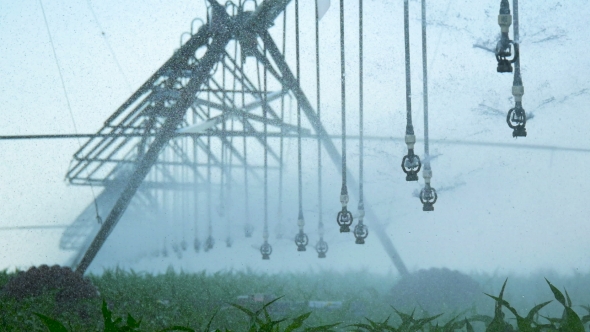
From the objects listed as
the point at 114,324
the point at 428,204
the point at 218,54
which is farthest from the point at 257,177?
the point at 114,324

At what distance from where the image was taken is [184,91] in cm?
920

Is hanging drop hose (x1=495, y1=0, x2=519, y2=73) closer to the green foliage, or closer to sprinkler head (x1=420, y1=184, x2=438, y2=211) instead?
the green foliage

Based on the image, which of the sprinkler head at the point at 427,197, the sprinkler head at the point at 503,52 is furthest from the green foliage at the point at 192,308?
the sprinkler head at the point at 503,52

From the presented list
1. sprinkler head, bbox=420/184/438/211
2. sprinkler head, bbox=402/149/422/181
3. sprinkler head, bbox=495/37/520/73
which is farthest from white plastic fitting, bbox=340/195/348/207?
sprinkler head, bbox=495/37/520/73

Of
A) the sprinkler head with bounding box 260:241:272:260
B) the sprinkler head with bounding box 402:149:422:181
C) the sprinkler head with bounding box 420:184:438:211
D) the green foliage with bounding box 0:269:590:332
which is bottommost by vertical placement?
the green foliage with bounding box 0:269:590:332

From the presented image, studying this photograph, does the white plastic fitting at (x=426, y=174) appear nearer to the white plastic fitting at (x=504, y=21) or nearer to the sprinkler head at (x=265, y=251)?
the white plastic fitting at (x=504, y=21)

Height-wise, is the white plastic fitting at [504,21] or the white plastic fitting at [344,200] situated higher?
the white plastic fitting at [504,21]

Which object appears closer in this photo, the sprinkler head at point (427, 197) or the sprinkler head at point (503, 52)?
the sprinkler head at point (503, 52)

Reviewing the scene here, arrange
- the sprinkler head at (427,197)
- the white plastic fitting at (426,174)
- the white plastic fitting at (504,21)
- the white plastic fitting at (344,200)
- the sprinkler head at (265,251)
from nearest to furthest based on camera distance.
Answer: the white plastic fitting at (504,21) → the sprinkler head at (427,197) → the white plastic fitting at (426,174) → the white plastic fitting at (344,200) → the sprinkler head at (265,251)

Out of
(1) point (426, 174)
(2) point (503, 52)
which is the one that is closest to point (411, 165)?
(1) point (426, 174)

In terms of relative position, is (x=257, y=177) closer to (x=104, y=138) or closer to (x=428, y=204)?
(x=104, y=138)

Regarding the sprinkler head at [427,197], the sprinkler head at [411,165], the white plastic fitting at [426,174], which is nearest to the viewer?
the sprinkler head at [411,165]

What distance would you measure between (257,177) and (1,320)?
27.0ft

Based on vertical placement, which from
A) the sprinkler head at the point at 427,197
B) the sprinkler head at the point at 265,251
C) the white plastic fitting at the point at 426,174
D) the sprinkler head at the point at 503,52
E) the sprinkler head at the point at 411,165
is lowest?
the sprinkler head at the point at 265,251
